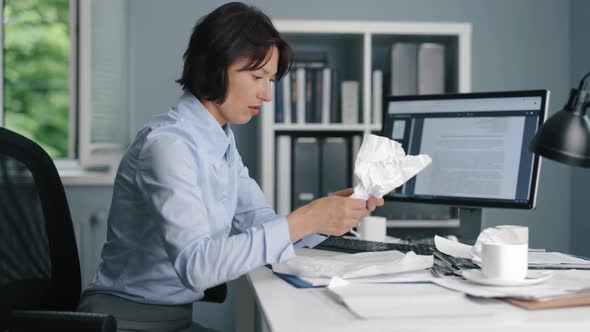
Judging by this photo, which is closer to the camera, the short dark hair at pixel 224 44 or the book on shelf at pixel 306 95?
the short dark hair at pixel 224 44

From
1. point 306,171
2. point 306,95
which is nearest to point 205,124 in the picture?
point 306,171

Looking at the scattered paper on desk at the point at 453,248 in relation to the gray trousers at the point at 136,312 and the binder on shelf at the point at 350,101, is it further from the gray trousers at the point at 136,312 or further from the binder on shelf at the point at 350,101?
the binder on shelf at the point at 350,101

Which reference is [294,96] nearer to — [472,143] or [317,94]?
[317,94]

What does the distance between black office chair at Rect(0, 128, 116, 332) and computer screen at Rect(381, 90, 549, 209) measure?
922mm

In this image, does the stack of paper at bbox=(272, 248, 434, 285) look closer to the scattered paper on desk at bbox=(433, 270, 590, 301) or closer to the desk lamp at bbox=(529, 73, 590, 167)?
the scattered paper on desk at bbox=(433, 270, 590, 301)

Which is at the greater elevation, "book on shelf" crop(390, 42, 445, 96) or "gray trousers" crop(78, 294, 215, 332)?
"book on shelf" crop(390, 42, 445, 96)

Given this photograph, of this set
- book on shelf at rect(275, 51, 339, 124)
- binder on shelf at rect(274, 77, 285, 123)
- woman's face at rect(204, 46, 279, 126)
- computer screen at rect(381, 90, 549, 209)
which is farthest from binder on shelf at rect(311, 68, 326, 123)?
woman's face at rect(204, 46, 279, 126)

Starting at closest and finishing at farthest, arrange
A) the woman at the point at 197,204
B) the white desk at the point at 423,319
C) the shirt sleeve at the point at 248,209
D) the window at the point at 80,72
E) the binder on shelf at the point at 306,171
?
the white desk at the point at 423,319 → the woman at the point at 197,204 → the shirt sleeve at the point at 248,209 → the binder on shelf at the point at 306,171 → the window at the point at 80,72

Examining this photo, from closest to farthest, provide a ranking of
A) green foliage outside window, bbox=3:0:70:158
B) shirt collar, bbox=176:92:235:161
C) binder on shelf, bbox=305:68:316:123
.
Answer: shirt collar, bbox=176:92:235:161
binder on shelf, bbox=305:68:316:123
green foliage outside window, bbox=3:0:70:158

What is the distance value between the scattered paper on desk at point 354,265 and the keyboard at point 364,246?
0.12 metres

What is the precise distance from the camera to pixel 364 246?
1.63 m

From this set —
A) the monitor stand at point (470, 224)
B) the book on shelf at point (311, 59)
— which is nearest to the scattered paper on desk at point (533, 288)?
the monitor stand at point (470, 224)

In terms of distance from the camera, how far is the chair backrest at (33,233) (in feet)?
4.31

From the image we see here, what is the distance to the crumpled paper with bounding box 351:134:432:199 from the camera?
129cm
